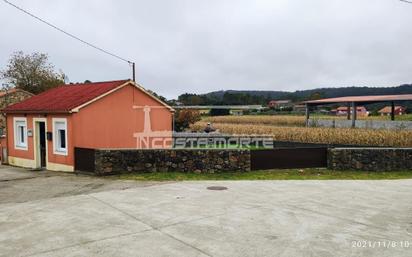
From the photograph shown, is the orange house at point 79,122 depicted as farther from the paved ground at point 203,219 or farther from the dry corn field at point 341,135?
the dry corn field at point 341,135

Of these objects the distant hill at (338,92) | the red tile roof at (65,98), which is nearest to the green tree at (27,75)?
the red tile roof at (65,98)

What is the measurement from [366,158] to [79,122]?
1267 centimetres

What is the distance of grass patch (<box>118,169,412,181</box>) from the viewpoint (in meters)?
14.5

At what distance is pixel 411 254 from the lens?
636cm

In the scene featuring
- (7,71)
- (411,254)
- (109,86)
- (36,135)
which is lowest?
(411,254)

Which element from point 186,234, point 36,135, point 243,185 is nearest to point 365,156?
point 243,185

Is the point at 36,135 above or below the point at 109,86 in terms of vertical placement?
below

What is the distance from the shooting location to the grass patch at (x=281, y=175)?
14548 millimetres

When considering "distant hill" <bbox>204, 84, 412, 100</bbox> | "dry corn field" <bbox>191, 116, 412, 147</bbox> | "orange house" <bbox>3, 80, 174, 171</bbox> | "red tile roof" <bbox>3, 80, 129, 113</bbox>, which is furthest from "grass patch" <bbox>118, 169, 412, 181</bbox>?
"distant hill" <bbox>204, 84, 412, 100</bbox>

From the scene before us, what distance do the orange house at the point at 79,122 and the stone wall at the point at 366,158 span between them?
8.94 metres

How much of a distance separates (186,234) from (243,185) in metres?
5.83

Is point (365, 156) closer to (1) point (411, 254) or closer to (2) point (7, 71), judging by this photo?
(1) point (411, 254)
